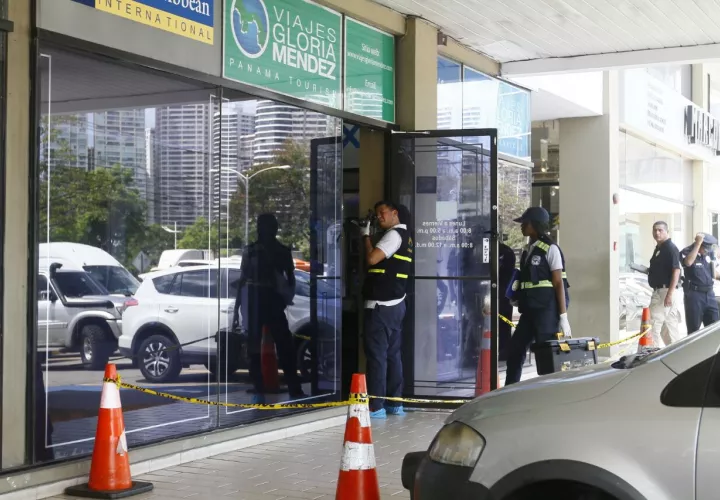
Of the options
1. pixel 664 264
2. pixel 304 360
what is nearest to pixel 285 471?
pixel 304 360

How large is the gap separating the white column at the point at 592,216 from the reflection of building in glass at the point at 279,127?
27.5 ft

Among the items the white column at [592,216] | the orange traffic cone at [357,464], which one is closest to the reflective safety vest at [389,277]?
the orange traffic cone at [357,464]

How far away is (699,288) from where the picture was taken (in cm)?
1508

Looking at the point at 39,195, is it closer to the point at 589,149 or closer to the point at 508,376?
the point at 508,376

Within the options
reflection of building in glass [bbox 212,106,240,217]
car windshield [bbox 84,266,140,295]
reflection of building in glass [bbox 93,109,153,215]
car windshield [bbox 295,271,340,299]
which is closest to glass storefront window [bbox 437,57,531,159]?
car windshield [bbox 295,271,340,299]

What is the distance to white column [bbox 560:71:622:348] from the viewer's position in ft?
54.2

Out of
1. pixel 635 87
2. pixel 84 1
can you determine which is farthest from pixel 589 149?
pixel 84 1

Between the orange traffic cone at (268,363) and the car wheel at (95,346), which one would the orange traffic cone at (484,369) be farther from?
the car wheel at (95,346)

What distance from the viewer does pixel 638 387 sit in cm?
384

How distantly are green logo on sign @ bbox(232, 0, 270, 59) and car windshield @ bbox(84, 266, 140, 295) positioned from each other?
7.17 feet

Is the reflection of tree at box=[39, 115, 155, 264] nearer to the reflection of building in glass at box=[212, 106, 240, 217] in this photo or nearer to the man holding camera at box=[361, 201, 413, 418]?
the reflection of building in glass at box=[212, 106, 240, 217]

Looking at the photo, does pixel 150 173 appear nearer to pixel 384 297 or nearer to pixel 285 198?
pixel 285 198

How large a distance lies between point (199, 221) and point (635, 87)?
12.9 m

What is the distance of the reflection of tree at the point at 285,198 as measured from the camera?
28.1ft
